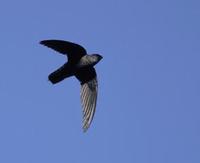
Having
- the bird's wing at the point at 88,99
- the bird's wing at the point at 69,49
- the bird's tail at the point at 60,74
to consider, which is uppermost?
the bird's wing at the point at 69,49

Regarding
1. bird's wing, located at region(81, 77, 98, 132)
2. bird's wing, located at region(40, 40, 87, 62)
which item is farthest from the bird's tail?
bird's wing, located at region(81, 77, 98, 132)

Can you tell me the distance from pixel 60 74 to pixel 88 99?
0.83 metres

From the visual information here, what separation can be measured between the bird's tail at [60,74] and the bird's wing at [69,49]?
0.20 m

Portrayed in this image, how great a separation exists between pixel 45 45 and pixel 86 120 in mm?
1484

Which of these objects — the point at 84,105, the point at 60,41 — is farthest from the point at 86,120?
the point at 60,41

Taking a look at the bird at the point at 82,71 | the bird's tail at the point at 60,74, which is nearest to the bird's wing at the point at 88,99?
the bird at the point at 82,71

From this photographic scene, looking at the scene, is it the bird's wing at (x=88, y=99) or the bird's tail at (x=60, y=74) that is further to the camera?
the bird's tail at (x=60, y=74)

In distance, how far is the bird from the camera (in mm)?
14891

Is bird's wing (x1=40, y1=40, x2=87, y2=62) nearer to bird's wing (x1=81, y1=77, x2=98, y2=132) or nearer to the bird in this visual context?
the bird

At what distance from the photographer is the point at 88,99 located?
610 inches

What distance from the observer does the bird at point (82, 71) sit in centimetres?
1489

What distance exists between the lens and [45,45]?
575 inches

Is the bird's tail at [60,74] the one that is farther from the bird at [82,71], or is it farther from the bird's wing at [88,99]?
the bird's wing at [88,99]

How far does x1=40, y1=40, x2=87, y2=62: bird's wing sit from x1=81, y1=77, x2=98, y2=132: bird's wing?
708mm
